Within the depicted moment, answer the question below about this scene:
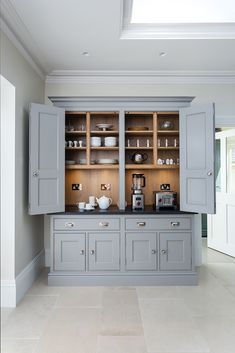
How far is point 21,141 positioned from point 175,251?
228cm

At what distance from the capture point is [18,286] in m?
3.13

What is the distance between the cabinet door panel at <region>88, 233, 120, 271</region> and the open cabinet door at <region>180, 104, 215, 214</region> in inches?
38.7

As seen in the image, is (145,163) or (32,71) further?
(145,163)

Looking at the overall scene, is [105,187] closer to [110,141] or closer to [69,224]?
[110,141]

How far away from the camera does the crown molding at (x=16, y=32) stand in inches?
104

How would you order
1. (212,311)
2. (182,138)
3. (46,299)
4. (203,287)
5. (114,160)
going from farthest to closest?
1. (114,160)
2. (182,138)
3. (203,287)
4. (46,299)
5. (212,311)

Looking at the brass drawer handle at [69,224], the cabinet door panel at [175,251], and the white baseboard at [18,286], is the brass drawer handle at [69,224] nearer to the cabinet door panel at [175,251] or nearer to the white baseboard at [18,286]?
the white baseboard at [18,286]

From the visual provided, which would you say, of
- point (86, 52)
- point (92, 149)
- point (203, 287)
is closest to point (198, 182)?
point (203, 287)

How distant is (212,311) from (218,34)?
2901mm

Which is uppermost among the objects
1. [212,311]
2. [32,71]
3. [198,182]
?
[32,71]

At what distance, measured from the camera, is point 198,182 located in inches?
143

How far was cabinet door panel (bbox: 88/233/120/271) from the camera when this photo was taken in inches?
143

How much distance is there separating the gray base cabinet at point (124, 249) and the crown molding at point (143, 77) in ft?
6.56

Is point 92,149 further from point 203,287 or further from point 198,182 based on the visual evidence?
point 203,287
